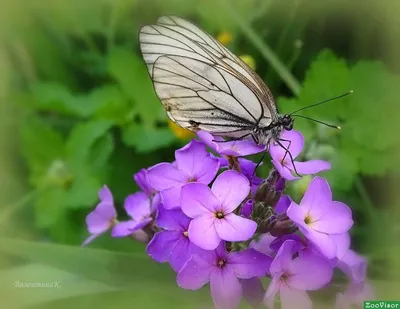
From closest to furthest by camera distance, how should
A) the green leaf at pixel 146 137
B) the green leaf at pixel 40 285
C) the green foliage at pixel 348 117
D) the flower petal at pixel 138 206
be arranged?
the flower petal at pixel 138 206, the green leaf at pixel 40 285, the green foliage at pixel 348 117, the green leaf at pixel 146 137

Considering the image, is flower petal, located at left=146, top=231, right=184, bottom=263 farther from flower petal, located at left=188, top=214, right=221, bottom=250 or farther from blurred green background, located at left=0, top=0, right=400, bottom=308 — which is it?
blurred green background, located at left=0, top=0, right=400, bottom=308

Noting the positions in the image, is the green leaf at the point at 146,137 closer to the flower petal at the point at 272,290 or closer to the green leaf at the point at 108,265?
the green leaf at the point at 108,265

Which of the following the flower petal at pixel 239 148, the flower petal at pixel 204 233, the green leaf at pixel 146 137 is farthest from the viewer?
the green leaf at pixel 146 137

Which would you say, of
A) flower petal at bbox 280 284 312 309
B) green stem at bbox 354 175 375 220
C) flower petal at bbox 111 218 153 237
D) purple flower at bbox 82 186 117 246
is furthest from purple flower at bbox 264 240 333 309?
green stem at bbox 354 175 375 220

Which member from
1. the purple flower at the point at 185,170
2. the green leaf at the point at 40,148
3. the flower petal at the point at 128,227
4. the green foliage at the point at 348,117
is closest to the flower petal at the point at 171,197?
the purple flower at the point at 185,170

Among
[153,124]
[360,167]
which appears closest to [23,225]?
[153,124]

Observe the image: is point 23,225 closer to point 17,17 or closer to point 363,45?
point 17,17
